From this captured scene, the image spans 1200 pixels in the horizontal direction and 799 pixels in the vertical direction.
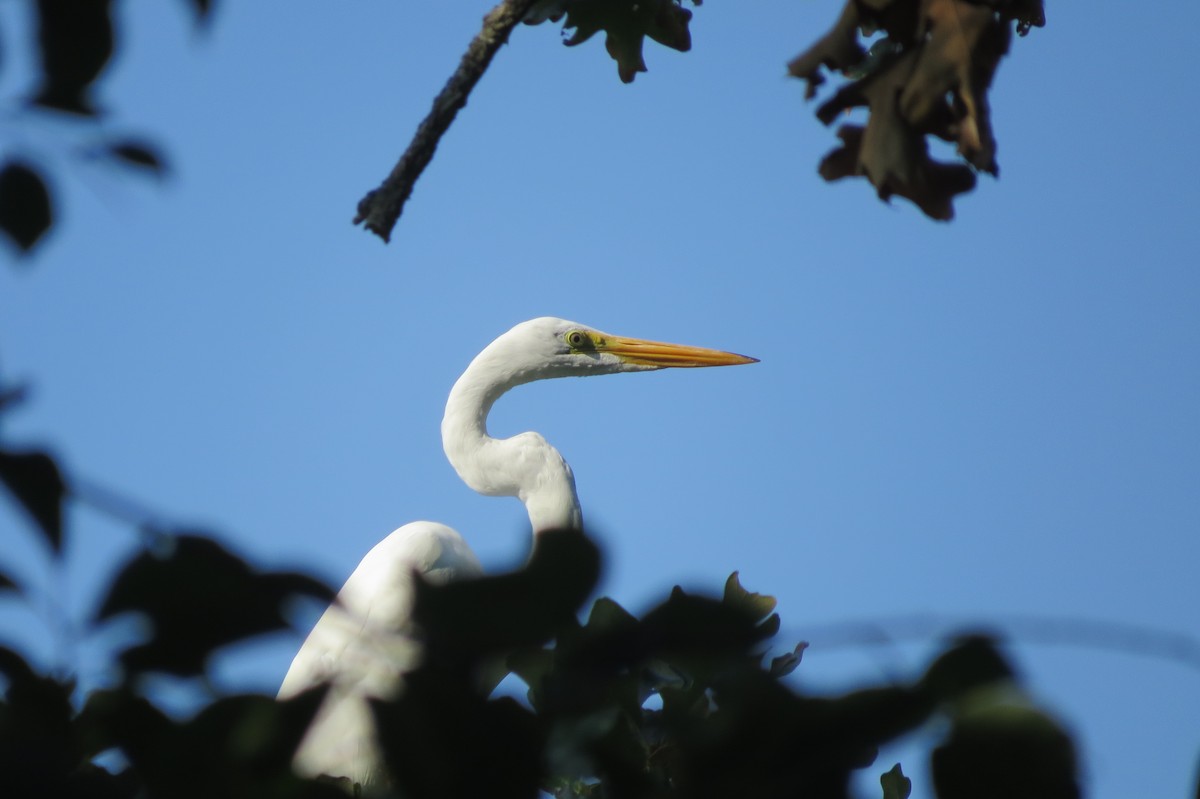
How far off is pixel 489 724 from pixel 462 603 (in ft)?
0.26

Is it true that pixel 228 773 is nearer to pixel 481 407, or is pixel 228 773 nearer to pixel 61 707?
pixel 61 707

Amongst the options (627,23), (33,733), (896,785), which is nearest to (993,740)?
(33,733)

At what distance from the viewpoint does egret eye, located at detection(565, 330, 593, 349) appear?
263 inches

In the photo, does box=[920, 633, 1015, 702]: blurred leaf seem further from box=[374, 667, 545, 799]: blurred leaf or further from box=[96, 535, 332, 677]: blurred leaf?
box=[96, 535, 332, 677]: blurred leaf

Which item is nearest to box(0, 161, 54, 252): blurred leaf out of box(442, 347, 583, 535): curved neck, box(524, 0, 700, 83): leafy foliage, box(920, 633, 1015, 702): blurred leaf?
box(920, 633, 1015, 702): blurred leaf

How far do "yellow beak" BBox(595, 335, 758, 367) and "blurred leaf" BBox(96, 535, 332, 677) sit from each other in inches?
240

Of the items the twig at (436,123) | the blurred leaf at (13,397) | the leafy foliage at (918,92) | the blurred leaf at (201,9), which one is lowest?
the blurred leaf at (13,397)

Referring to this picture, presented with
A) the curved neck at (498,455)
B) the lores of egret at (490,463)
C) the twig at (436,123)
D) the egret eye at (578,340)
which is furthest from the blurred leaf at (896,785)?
the egret eye at (578,340)

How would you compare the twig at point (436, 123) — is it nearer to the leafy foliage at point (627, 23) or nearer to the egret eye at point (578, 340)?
the leafy foliage at point (627, 23)

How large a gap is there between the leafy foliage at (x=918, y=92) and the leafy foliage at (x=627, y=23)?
94 centimetres

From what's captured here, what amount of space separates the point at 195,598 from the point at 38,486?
0.63 feet

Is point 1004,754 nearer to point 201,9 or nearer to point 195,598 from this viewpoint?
point 195,598

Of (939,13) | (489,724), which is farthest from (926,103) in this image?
(489,724)

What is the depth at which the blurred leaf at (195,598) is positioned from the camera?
718 mm
